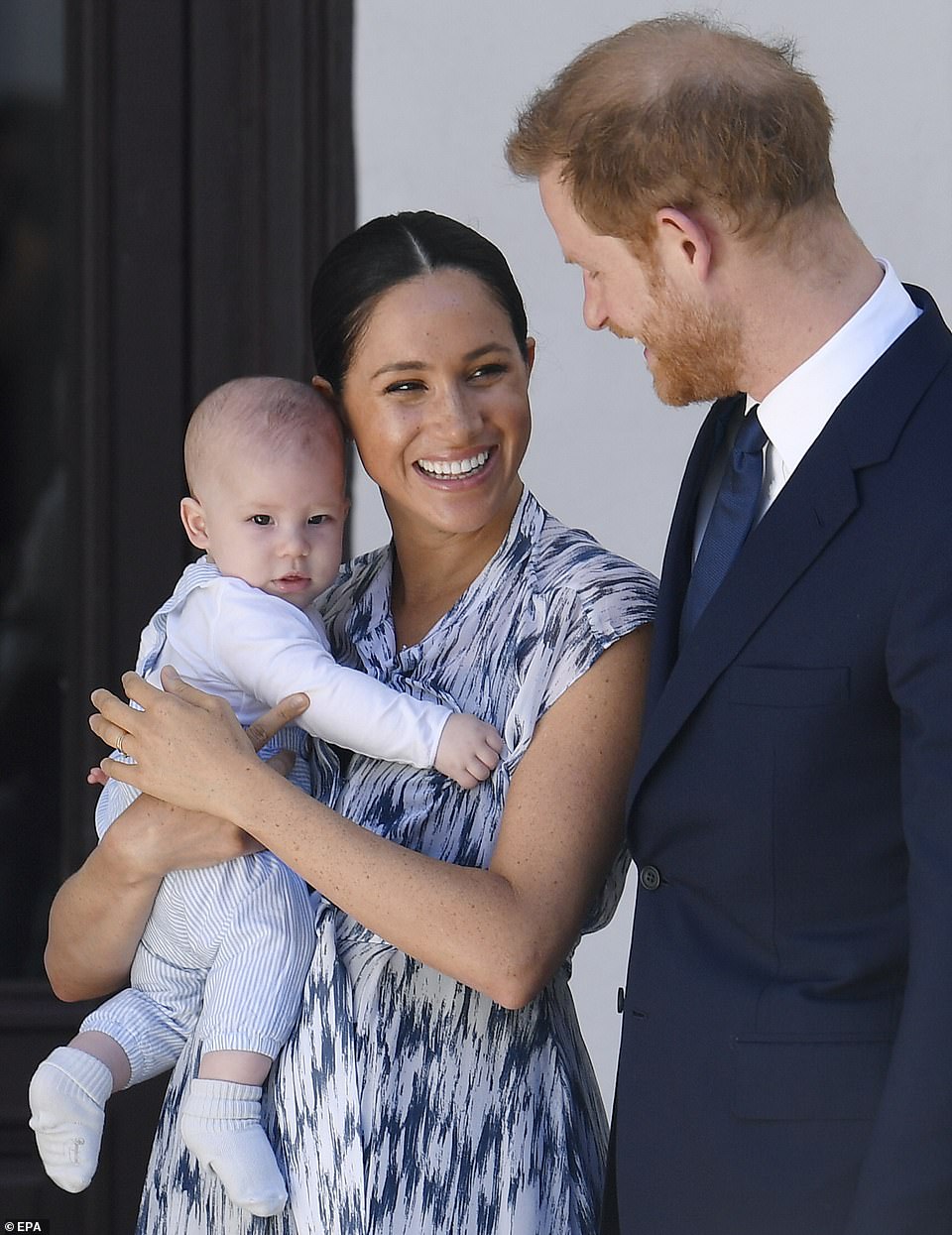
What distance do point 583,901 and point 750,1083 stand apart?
35 cm

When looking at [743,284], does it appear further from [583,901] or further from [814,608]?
[583,901]

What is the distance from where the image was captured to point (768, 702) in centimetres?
169

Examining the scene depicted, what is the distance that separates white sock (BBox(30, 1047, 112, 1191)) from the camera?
2098 mm

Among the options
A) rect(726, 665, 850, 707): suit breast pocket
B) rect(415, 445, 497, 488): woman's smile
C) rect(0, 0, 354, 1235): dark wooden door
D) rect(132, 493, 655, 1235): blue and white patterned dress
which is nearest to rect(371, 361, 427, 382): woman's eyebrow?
rect(415, 445, 497, 488): woman's smile

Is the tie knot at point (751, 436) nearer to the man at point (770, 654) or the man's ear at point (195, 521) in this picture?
the man at point (770, 654)

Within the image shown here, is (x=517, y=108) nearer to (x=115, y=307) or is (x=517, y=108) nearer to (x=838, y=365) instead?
(x=115, y=307)

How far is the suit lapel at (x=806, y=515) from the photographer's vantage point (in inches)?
65.9

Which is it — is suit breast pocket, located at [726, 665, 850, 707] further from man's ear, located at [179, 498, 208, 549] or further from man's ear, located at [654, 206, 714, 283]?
man's ear, located at [179, 498, 208, 549]

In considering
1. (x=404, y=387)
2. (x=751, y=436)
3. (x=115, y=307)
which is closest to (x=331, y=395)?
(x=404, y=387)

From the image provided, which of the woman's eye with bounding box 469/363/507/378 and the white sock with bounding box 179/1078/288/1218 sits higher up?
the woman's eye with bounding box 469/363/507/378

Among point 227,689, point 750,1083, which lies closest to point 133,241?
point 227,689

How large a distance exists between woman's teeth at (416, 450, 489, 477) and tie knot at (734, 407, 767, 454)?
41 centimetres

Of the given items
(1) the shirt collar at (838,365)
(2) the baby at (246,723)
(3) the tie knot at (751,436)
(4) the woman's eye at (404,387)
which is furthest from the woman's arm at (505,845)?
(4) the woman's eye at (404,387)

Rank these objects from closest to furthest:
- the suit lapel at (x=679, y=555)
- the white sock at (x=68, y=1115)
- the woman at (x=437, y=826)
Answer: the suit lapel at (x=679, y=555)
the woman at (x=437, y=826)
the white sock at (x=68, y=1115)
